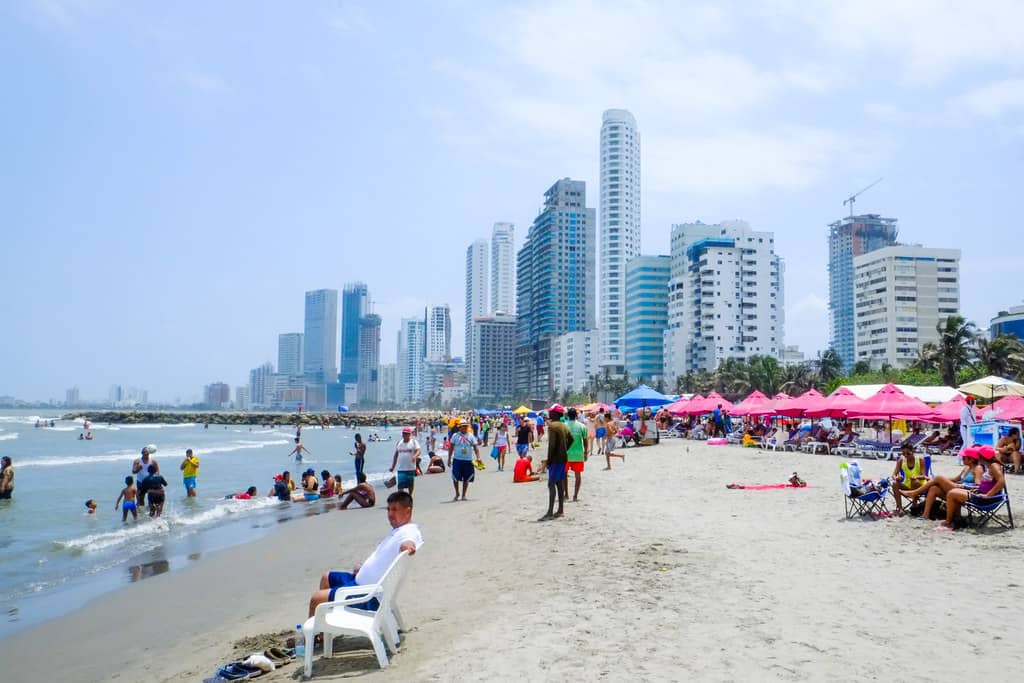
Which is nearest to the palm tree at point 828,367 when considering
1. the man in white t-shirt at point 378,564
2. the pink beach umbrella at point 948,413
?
the pink beach umbrella at point 948,413

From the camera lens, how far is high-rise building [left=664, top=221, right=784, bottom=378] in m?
114

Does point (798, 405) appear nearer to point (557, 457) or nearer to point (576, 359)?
point (557, 457)

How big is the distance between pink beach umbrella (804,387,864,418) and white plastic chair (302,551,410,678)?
2039 cm

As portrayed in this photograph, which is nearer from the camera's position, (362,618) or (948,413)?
(362,618)

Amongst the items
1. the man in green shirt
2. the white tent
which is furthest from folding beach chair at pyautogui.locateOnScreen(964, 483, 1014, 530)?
the white tent

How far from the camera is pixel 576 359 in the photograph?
503 feet

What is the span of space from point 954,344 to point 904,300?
7884 centimetres

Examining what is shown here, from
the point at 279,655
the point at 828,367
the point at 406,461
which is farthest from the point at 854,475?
the point at 828,367

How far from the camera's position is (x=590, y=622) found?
5.45 m

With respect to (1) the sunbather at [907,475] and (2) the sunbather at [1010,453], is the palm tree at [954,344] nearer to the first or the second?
(2) the sunbather at [1010,453]

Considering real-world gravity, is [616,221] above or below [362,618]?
above

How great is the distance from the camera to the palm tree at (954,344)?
55750mm

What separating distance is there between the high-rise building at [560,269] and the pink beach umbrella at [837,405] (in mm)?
143049

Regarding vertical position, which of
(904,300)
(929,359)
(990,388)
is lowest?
(990,388)
